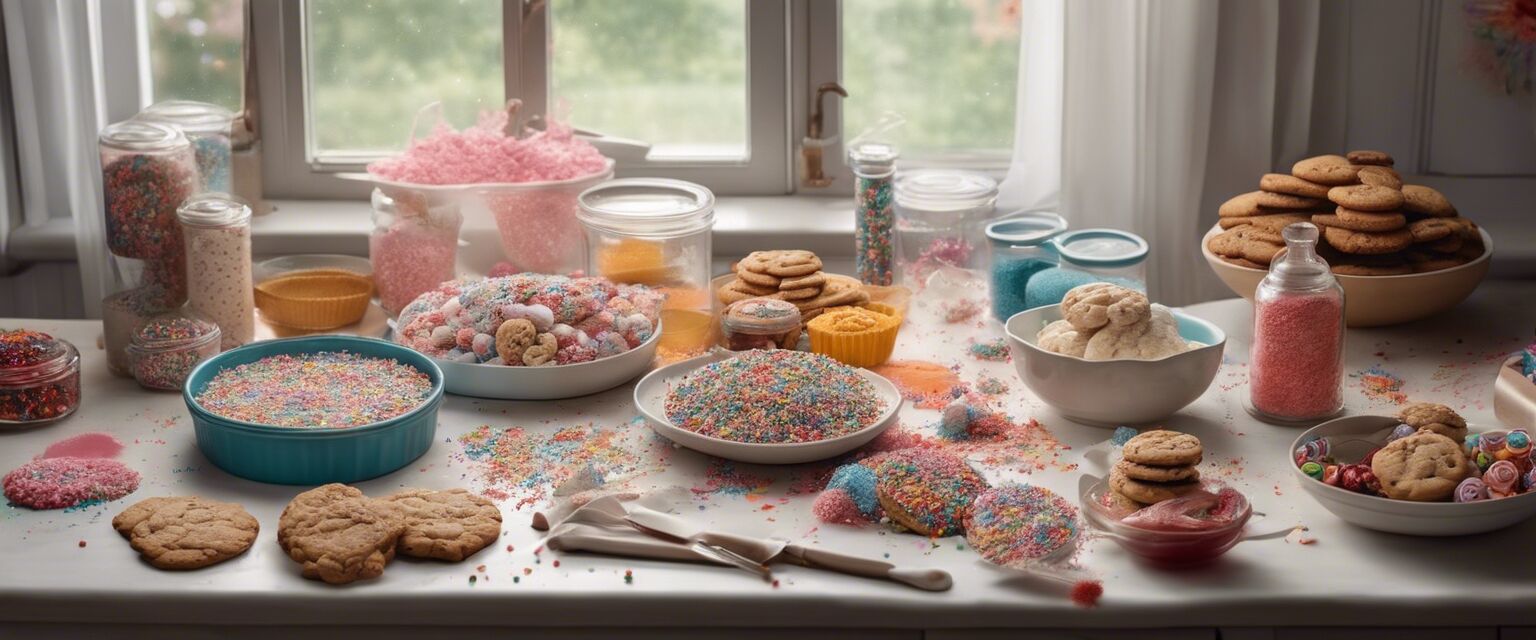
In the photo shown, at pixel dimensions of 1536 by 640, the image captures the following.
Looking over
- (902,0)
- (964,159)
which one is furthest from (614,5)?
(964,159)

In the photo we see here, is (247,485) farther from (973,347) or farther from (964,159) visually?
(964,159)

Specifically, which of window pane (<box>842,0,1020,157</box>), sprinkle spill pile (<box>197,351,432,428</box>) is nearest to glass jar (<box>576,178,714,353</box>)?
sprinkle spill pile (<box>197,351,432,428</box>)

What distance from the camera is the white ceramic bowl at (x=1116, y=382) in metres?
1.72

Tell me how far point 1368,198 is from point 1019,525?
2.64 ft

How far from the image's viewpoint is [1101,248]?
6.86 feet

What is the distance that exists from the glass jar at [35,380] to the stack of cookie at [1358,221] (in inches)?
58.5

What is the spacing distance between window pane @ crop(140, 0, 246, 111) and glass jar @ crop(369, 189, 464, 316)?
68 cm

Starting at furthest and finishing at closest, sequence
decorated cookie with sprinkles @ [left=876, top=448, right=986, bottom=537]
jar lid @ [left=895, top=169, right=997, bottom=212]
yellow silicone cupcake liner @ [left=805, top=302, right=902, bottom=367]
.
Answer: jar lid @ [left=895, top=169, right=997, bottom=212] → yellow silicone cupcake liner @ [left=805, top=302, right=902, bottom=367] → decorated cookie with sprinkles @ [left=876, top=448, right=986, bottom=537]

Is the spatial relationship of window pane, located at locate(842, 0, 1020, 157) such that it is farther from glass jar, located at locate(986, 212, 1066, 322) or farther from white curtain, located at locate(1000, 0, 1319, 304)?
glass jar, located at locate(986, 212, 1066, 322)

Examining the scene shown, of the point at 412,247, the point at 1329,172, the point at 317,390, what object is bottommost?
the point at 317,390

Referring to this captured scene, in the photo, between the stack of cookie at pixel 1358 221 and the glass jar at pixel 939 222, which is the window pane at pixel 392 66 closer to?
the glass jar at pixel 939 222

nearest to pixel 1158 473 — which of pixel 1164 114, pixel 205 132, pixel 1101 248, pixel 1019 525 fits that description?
pixel 1019 525

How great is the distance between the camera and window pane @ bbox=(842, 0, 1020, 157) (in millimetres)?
2623

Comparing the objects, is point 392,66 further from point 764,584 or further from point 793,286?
point 764,584
